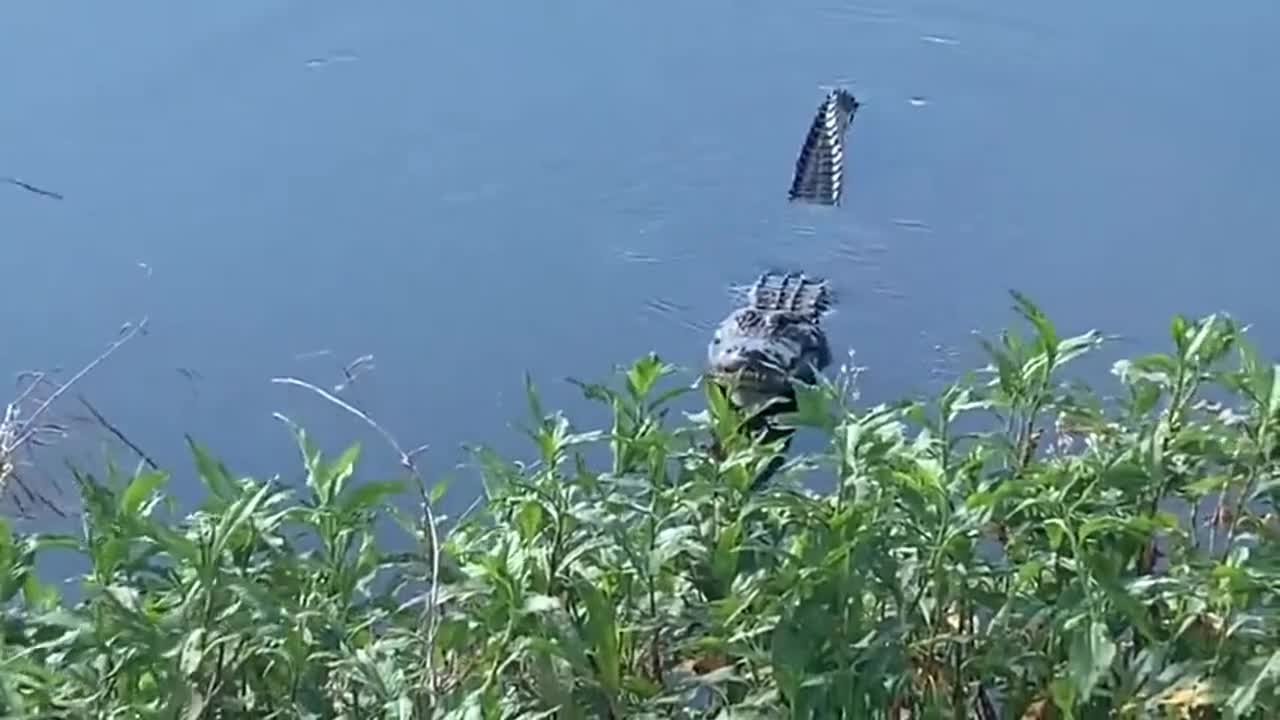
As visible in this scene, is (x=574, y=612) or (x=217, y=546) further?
(x=574, y=612)

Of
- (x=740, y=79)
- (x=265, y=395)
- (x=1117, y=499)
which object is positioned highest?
(x=1117, y=499)

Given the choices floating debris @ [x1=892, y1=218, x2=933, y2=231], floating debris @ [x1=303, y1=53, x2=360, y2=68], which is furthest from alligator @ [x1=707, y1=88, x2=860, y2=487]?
floating debris @ [x1=303, y1=53, x2=360, y2=68]

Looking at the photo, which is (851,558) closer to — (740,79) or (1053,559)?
(1053,559)

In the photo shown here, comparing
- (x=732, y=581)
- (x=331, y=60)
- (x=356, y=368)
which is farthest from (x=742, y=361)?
(x=732, y=581)

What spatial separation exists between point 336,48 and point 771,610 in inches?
119

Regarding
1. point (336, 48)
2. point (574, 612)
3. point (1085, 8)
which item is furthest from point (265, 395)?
point (1085, 8)

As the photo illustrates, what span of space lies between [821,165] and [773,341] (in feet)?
2.44

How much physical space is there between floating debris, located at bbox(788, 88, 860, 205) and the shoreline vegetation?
218 cm

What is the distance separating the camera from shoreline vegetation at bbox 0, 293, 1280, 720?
4.72ft

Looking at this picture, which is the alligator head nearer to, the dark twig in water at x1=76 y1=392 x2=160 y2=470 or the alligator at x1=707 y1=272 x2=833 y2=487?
the alligator at x1=707 y1=272 x2=833 y2=487

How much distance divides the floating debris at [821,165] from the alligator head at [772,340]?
0.27 metres

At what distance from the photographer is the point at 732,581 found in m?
1.55

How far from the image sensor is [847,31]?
449 cm

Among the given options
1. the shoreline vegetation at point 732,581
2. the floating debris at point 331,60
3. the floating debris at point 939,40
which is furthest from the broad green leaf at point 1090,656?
the floating debris at point 939,40
